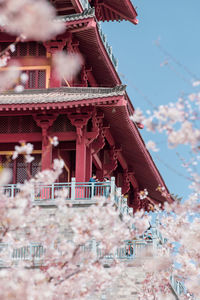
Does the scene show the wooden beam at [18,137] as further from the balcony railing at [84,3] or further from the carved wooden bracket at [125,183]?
the carved wooden bracket at [125,183]

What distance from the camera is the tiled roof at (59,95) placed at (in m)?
26.6

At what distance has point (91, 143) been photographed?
28.8m

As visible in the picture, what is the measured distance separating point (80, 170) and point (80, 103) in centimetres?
249

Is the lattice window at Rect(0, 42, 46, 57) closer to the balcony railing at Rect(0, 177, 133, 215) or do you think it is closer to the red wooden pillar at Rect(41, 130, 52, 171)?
the red wooden pillar at Rect(41, 130, 52, 171)

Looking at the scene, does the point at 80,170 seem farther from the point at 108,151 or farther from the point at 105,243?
the point at 105,243

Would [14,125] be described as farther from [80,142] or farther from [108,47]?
[108,47]

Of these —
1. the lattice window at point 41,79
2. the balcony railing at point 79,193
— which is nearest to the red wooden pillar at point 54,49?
the lattice window at point 41,79

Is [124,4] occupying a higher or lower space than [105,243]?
higher

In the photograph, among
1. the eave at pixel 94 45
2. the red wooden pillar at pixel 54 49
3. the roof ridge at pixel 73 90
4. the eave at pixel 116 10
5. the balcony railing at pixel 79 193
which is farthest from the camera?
the eave at pixel 116 10

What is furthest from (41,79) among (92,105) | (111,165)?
(111,165)

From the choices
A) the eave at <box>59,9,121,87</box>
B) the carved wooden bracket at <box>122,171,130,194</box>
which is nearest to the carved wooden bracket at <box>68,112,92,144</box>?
the eave at <box>59,9,121,87</box>

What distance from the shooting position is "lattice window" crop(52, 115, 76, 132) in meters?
27.9

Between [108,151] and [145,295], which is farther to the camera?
[108,151]

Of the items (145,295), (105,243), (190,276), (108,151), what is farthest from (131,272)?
(108,151)
